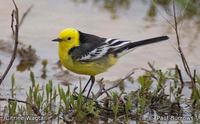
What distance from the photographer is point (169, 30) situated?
9844mm

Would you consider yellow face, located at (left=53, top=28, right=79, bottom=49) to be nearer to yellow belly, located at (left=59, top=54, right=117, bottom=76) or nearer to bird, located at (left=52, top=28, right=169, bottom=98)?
bird, located at (left=52, top=28, right=169, bottom=98)

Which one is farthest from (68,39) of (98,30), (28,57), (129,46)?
(98,30)

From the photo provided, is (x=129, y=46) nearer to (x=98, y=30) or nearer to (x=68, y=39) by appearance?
(x=68, y=39)

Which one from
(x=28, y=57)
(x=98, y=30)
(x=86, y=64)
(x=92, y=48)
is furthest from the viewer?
(x=98, y=30)

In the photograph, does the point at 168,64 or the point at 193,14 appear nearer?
the point at 168,64

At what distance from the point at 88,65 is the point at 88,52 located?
137 mm

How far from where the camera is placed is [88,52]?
24.2 ft

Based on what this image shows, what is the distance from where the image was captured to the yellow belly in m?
7.25

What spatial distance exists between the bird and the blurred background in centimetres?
71

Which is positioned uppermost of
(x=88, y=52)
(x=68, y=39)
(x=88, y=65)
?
(x=68, y=39)

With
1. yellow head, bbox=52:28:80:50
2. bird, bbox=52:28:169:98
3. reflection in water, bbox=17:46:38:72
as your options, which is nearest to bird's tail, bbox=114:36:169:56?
bird, bbox=52:28:169:98

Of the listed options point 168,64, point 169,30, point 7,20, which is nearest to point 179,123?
point 168,64

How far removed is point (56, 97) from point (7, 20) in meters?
2.74

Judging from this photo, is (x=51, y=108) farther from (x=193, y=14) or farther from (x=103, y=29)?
(x=193, y=14)
